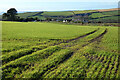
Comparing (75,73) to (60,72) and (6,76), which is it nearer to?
(60,72)

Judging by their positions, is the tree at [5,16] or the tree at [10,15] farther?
the tree at [10,15]

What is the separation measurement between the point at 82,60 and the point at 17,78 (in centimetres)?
945

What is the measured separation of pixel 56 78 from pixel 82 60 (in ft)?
20.8

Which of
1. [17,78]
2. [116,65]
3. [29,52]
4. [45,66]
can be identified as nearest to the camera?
[17,78]

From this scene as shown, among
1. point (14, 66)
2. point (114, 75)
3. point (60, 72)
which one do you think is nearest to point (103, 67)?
point (114, 75)

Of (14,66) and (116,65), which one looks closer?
(14,66)

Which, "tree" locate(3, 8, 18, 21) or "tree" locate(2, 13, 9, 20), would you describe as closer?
"tree" locate(2, 13, 9, 20)

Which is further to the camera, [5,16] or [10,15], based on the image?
[10,15]

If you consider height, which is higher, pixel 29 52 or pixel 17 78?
pixel 29 52

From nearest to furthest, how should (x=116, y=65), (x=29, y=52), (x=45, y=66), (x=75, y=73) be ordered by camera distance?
(x=75, y=73)
(x=45, y=66)
(x=116, y=65)
(x=29, y=52)

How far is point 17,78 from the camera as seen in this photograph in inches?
459

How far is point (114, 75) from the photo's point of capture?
13.2 m

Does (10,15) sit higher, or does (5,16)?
(10,15)

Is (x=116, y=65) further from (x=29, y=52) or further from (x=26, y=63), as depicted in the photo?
(x=29, y=52)
